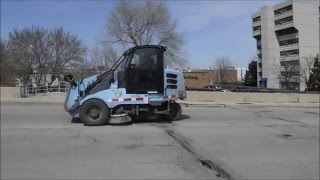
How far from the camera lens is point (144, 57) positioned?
38.0ft

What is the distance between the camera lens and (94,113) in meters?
11.7

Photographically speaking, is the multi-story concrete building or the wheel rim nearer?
the wheel rim

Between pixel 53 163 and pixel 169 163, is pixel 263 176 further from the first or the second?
pixel 53 163

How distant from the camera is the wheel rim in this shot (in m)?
11.7

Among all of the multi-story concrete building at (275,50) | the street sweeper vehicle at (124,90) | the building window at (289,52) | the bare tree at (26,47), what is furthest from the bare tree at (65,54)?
the building window at (289,52)

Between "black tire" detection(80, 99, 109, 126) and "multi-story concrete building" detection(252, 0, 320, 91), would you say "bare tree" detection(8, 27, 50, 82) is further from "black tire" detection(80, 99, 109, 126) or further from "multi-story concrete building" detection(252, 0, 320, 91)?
"multi-story concrete building" detection(252, 0, 320, 91)

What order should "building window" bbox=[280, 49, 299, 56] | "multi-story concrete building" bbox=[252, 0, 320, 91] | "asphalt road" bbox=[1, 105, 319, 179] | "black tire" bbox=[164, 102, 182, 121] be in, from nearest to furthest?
1. "asphalt road" bbox=[1, 105, 319, 179]
2. "black tire" bbox=[164, 102, 182, 121]
3. "multi-story concrete building" bbox=[252, 0, 320, 91]
4. "building window" bbox=[280, 49, 299, 56]

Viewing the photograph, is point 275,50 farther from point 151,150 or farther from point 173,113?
point 151,150

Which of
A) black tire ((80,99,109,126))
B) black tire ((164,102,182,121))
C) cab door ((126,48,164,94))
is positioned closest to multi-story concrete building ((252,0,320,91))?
black tire ((164,102,182,121))

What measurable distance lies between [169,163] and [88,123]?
438 cm

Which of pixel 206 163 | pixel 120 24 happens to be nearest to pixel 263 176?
pixel 206 163

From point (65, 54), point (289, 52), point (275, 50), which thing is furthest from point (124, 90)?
point (275, 50)

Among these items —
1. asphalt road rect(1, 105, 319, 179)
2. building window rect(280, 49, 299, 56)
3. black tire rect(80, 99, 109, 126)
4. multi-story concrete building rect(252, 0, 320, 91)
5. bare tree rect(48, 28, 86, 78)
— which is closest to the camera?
asphalt road rect(1, 105, 319, 179)

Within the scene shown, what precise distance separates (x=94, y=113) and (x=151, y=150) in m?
3.57
